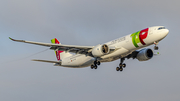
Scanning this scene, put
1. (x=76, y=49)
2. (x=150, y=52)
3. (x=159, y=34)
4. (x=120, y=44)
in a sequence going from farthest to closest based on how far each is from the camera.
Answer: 1. (x=150, y=52)
2. (x=76, y=49)
3. (x=120, y=44)
4. (x=159, y=34)

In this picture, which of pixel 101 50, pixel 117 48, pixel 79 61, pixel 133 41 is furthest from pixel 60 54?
pixel 133 41

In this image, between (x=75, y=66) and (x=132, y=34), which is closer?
(x=132, y=34)

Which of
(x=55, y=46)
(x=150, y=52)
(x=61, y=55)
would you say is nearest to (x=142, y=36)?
(x=150, y=52)

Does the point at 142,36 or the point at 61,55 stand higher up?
the point at 61,55

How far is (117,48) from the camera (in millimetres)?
35188

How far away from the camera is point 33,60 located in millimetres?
38281

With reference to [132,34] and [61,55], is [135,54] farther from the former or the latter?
[61,55]

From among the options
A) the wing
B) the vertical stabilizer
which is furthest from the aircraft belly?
the vertical stabilizer

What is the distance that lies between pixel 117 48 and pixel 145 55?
23.5 feet

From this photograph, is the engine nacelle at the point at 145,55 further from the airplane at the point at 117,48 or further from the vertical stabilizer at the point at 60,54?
the vertical stabilizer at the point at 60,54

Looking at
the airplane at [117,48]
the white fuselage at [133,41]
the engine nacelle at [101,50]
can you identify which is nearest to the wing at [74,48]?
the airplane at [117,48]

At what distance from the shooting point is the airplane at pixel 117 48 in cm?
3325

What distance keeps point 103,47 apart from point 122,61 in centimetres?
769

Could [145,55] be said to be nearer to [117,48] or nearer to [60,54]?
[117,48]
